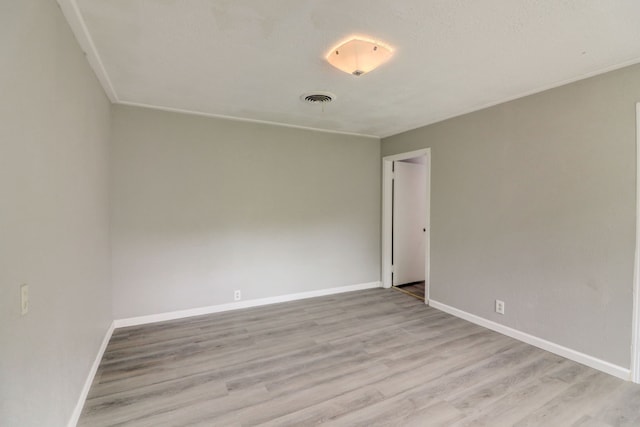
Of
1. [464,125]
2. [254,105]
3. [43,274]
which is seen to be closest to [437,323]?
[464,125]

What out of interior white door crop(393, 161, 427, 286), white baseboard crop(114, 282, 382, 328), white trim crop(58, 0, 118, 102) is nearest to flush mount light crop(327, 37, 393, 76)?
white trim crop(58, 0, 118, 102)

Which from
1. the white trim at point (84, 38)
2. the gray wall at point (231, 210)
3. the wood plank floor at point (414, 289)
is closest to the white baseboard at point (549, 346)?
the wood plank floor at point (414, 289)

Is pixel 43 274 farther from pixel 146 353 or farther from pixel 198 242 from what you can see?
pixel 198 242

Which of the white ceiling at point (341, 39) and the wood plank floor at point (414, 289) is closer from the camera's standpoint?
the white ceiling at point (341, 39)

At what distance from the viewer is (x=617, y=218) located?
87.0 inches

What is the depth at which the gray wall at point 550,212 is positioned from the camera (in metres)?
2.21

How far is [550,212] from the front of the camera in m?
2.59

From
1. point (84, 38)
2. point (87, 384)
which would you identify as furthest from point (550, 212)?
point (87, 384)

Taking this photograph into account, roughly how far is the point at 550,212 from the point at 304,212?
266 centimetres

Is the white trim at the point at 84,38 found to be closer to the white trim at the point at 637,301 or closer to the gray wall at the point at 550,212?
the gray wall at the point at 550,212

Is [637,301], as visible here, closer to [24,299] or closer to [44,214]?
[24,299]

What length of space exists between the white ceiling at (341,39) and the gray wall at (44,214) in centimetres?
38

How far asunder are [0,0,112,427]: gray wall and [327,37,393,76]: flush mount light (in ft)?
5.04

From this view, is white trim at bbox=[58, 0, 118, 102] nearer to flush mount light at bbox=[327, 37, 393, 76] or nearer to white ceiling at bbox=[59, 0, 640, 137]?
white ceiling at bbox=[59, 0, 640, 137]
